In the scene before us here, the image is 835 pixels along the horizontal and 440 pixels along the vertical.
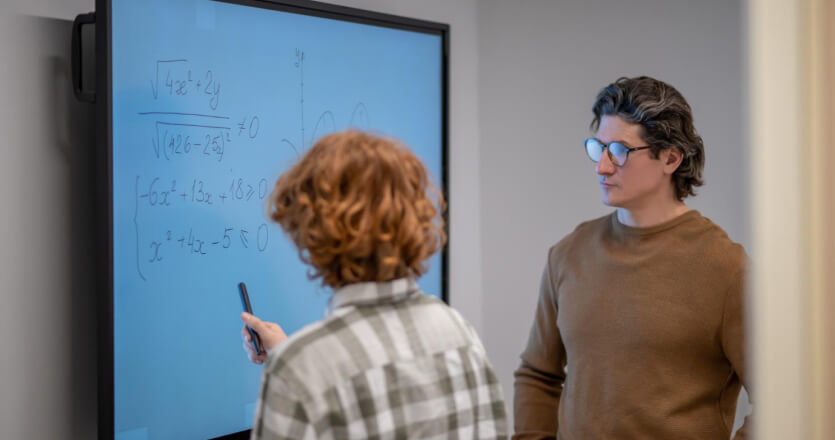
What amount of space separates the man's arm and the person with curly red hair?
0.75 m

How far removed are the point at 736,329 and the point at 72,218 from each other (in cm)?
148

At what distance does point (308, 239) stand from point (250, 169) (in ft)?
3.56

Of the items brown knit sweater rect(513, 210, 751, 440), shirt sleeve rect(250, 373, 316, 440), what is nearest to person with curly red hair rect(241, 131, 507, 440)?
shirt sleeve rect(250, 373, 316, 440)

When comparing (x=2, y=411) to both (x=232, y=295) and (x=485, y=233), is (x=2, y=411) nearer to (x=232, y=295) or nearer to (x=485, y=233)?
(x=232, y=295)

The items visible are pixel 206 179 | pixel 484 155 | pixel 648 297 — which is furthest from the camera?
pixel 484 155

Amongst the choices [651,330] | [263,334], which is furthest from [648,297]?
[263,334]

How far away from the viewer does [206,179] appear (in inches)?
72.9

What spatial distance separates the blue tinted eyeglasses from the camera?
5.17 ft

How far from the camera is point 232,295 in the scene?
1921 mm

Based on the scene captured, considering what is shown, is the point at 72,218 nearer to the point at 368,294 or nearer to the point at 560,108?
the point at 368,294

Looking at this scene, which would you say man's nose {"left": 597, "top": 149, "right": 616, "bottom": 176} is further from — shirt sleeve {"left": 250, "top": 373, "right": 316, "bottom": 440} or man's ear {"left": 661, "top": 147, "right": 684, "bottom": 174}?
shirt sleeve {"left": 250, "top": 373, "right": 316, "bottom": 440}

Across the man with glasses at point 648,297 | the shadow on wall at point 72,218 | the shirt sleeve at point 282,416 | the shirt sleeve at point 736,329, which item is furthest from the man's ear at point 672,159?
the shadow on wall at point 72,218

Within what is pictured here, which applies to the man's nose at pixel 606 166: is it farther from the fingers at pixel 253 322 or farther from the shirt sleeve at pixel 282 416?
the shirt sleeve at pixel 282 416

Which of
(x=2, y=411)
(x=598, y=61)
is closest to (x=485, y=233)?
(x=598, y=61)
